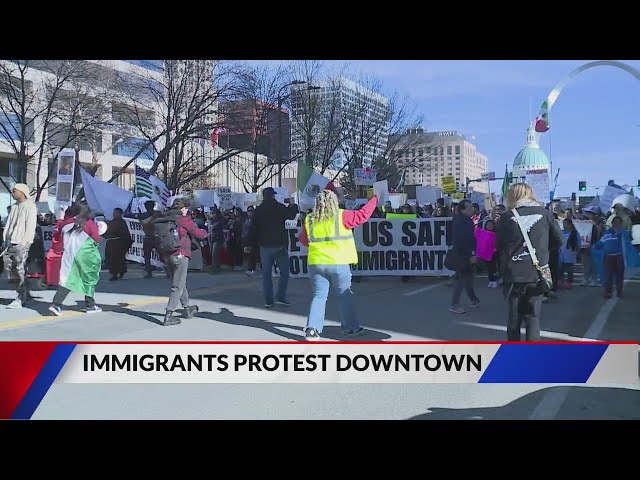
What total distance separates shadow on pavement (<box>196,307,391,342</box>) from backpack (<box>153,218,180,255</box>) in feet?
3.18

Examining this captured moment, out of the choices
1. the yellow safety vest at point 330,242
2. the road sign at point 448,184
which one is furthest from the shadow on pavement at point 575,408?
the road sign at point 448,184

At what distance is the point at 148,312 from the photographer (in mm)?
8570

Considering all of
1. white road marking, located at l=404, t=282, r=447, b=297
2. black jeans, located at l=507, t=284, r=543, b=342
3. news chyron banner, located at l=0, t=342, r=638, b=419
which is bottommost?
white road marking, located at l=404, t=282, r=447, b=297

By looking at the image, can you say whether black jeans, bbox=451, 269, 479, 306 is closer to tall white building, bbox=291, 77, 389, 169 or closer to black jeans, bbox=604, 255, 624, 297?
black jeans, bbox=604, 255, 624, 297

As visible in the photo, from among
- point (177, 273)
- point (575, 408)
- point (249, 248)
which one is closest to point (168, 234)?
point (177, 273)

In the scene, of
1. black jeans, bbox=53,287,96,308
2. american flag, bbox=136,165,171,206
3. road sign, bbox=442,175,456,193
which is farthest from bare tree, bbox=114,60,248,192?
black jeans, bbox=53,287,96,308

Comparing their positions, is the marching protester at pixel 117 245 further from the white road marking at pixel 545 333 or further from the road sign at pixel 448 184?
the road sign at pixel 448 184

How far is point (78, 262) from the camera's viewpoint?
27.8ft

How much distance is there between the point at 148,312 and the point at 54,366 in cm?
451

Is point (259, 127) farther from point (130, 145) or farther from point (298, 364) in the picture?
point (298, 364)

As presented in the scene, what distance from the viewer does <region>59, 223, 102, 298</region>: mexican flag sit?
8.41 meters

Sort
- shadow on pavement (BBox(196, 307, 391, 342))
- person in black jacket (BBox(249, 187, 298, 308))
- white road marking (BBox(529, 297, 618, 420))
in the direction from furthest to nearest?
Answer: person in black jacket (BBox(249, 187, 298, 308)), shadow on pavement (BBox(196, 307, 391, 342)), white road marking (BBox(529, 297, 618, 420))

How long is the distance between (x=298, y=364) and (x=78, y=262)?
5.15 metres

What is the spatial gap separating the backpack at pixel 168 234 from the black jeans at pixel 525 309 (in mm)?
4229
